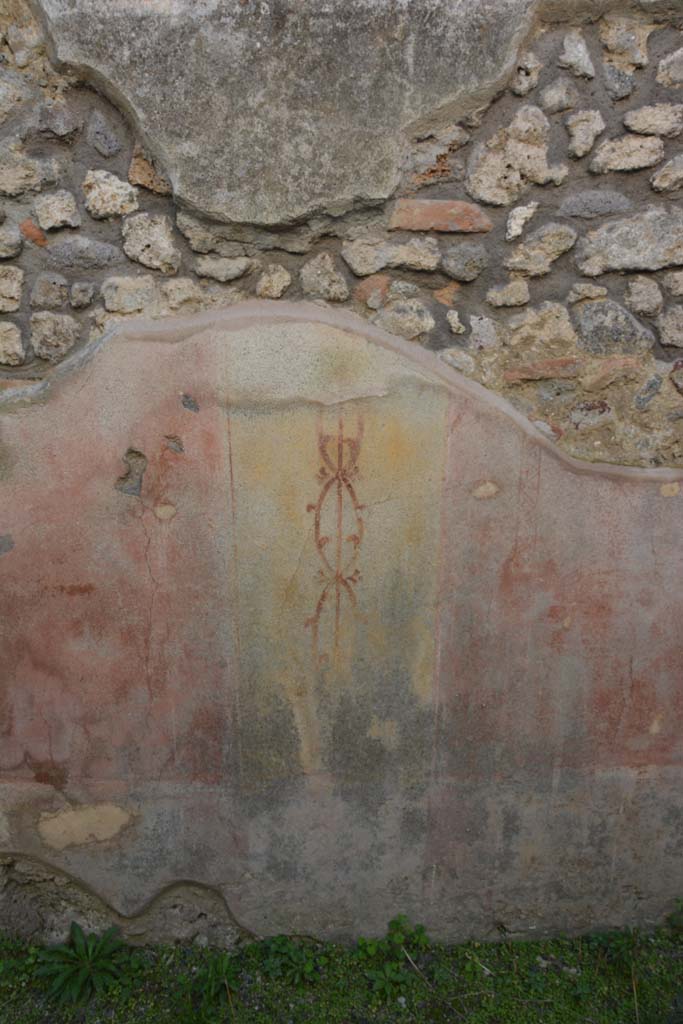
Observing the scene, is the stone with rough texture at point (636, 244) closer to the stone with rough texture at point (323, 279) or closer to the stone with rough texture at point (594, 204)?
the stone with rough texture at point (594, 204)

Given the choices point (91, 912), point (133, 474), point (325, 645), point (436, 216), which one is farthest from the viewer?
point (91, 912)

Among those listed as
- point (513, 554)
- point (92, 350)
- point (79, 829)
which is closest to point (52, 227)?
point (92, 350)

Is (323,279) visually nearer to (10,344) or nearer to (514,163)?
(514,163)

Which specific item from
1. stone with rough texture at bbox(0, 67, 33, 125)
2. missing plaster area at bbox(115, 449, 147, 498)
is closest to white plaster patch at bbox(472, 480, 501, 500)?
missing plaster area at bbox(115, 449, 147, 498)

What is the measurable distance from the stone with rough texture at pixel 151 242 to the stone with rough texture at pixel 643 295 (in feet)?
3.76

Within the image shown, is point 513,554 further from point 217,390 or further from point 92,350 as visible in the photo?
point 92,350

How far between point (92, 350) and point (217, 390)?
1.07 feet

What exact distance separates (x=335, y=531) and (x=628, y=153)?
1.19m

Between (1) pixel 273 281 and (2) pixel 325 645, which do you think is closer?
(1) pixel 273 281

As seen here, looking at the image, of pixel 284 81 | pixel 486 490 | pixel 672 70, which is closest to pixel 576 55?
pixel 672 70

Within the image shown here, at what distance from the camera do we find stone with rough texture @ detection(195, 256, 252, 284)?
1.80 meters

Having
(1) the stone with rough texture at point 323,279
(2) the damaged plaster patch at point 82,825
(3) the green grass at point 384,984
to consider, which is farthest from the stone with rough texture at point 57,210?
(3) the green grass at point 384,984

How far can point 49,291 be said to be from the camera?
5.97 feet

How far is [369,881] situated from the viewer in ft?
7.31
